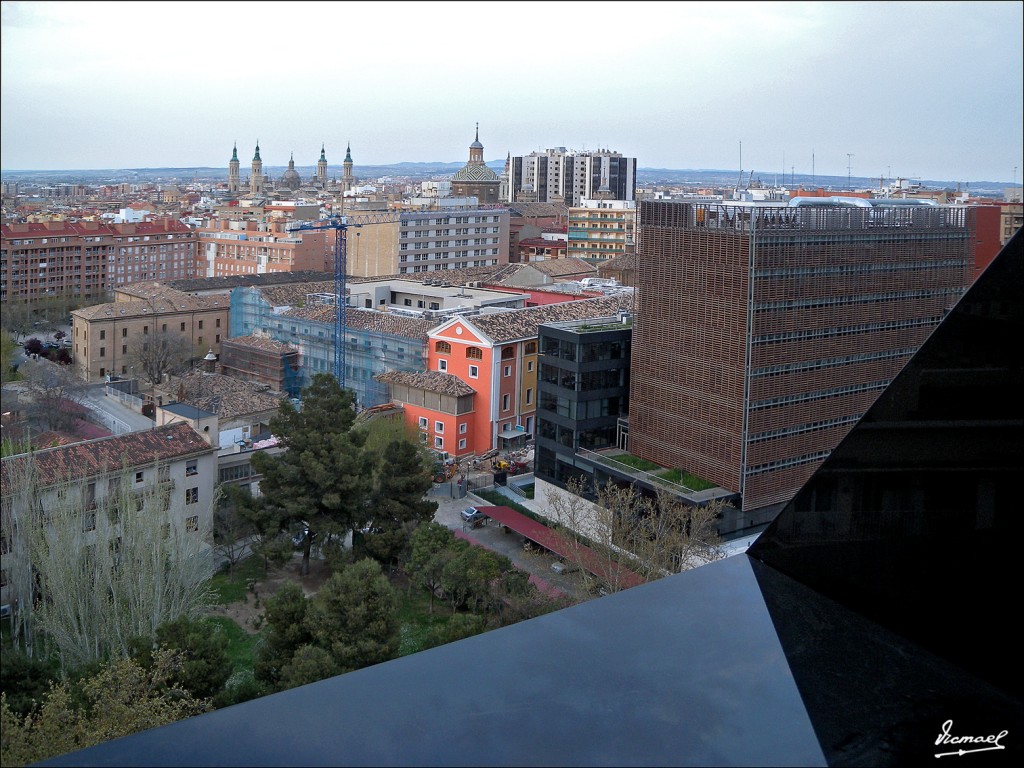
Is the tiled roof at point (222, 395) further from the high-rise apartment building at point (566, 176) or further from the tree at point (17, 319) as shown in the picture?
the high-rise apartment building at point (566, 176)

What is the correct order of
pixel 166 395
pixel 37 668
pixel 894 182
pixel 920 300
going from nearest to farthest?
Result: pixel 37 668, pixel 920 300, pixel 166 395, pixel 894 182

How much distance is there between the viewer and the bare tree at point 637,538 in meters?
3.91

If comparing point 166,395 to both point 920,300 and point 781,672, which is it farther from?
point 781,672

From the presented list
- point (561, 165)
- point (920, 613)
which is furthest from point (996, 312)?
point (561, 165)

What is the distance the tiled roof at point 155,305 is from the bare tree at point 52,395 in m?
1.81

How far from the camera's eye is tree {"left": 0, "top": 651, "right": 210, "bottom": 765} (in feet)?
5.95

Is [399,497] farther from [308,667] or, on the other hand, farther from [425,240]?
[425,240]

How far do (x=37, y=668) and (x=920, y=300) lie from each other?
4341 millimetres

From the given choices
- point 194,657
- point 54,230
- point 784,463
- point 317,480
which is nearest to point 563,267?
point 54,230

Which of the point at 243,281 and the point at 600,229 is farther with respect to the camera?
the point at 600,229

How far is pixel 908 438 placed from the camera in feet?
2.76

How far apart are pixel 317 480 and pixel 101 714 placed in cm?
254

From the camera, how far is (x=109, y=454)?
4477mm

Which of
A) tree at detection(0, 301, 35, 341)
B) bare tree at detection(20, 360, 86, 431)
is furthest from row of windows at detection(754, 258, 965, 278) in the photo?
bare tree at detection(20, 360, 86, 431)
